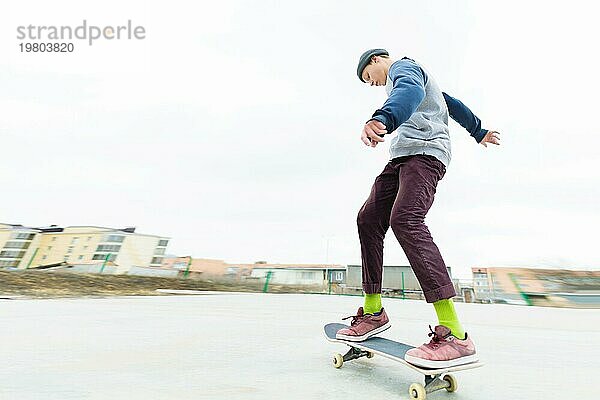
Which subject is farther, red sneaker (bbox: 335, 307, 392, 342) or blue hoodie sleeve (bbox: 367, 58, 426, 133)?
red sneaker (bbox: 335, 307, 392, 342)

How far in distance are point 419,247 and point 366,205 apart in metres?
0.44

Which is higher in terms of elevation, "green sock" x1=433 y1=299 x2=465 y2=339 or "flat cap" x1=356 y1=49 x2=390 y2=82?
"flat cap" x1=356 y1=49 x2=390 y2=82

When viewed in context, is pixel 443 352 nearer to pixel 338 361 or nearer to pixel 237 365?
pixel 338 361

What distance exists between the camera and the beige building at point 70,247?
6891 mm

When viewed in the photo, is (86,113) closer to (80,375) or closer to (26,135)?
(26,135)

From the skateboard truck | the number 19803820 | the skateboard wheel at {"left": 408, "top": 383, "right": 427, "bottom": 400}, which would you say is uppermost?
the number 19803820

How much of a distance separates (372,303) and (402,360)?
1.45 feet

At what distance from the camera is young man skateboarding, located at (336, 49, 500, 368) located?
3.87 ft

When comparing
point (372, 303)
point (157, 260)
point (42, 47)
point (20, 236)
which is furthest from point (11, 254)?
point (372, 303)

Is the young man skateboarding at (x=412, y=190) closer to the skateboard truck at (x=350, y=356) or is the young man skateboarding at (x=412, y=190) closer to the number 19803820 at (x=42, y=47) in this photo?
the skateboard truck at (x=350, y=356)

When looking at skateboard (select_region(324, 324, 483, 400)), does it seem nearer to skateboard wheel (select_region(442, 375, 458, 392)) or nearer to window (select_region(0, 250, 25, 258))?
skateboard wheel (select_region(442, 375, 458, 392))

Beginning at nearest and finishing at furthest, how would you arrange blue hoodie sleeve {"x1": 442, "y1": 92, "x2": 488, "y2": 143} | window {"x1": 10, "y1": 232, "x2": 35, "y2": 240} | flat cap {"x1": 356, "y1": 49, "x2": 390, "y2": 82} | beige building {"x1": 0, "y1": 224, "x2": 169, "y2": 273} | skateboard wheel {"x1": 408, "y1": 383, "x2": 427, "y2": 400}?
skateboard wheel {"x1": 408, "y1": 383, "x2": 427, "y2": 400} < flat cap {"x1": 356, "y1": 49, "x2": 390, "y2": 82} < blue hoodie sleeve {"x1": 442, "y1": 92, "x2": 488, "y2": 143} < beige building {"x1": 0, "y1": 224, "x2": 169, "y2": 273} < window {"x1": 10, "y1": 232, "x2": 35, "y2": 240}

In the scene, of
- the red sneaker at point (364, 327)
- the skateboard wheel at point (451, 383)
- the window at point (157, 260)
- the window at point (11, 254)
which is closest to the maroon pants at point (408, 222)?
the red sneaker at point (364, 327)

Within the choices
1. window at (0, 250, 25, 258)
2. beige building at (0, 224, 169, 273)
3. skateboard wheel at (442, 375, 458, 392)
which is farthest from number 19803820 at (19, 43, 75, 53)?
skateboard wheel at (442, 375, 458, 392)
